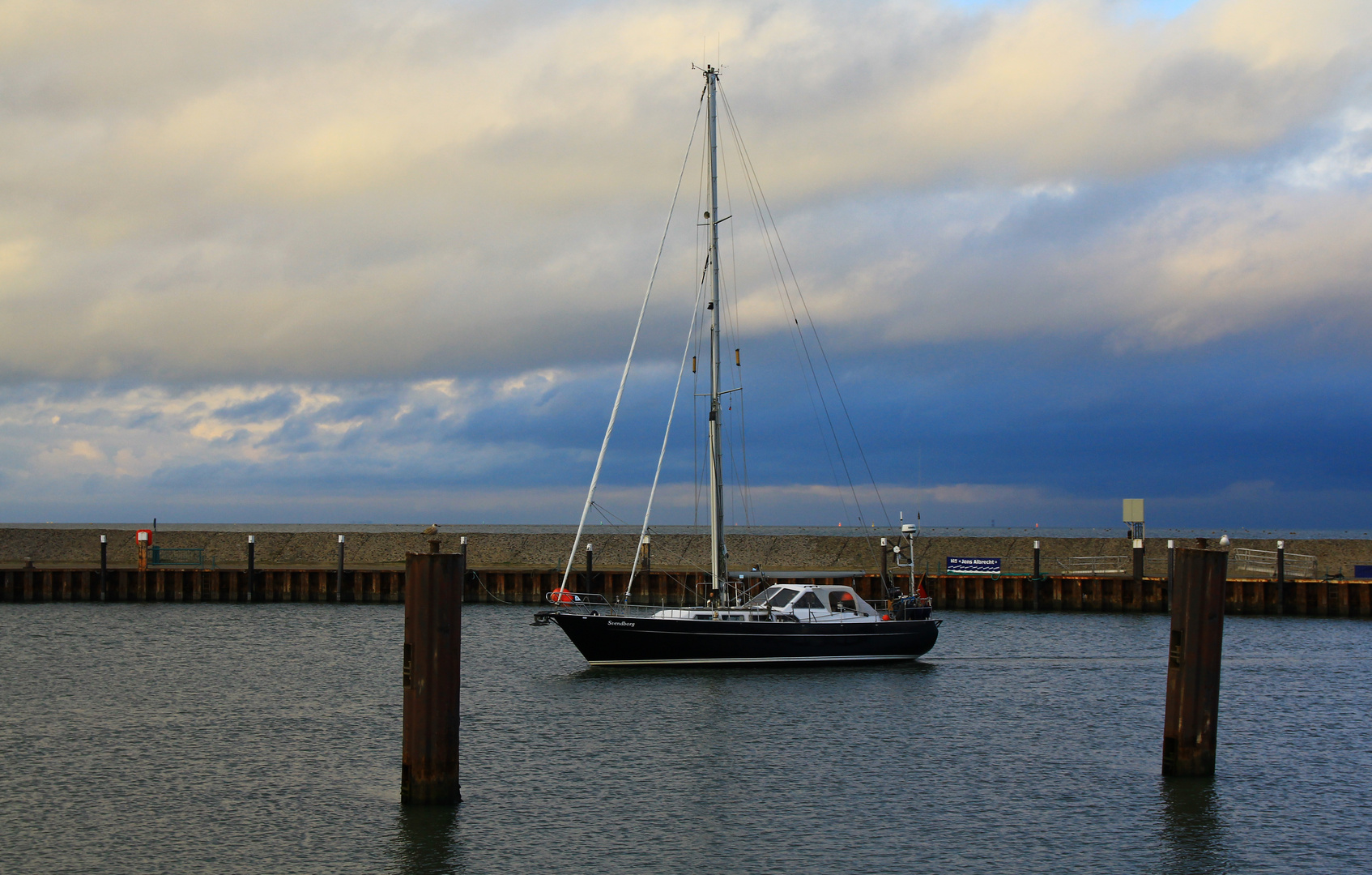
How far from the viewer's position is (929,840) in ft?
62.3

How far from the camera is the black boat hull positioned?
114 ft

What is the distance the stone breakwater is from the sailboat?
1067 inches

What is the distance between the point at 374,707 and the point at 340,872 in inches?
525

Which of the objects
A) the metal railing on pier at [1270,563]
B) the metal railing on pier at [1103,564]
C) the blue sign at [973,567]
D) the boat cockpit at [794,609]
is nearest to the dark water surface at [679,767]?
the boat cockpit at [794,609]

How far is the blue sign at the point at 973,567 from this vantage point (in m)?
58.4

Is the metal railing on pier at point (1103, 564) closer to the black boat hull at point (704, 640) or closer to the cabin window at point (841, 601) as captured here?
the cabin window at point (841, 601)

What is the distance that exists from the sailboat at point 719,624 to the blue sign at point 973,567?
22.1 metres

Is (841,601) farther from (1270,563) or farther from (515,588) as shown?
(1270,563)

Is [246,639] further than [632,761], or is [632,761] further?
[246,639]

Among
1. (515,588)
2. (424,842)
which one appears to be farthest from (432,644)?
(515,588)

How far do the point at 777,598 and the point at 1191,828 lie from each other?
17673 millimetres

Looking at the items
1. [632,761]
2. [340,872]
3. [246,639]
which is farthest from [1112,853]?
[246,639]

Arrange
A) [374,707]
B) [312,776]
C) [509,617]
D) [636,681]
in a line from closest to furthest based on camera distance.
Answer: [312,776]
[374,707]
[636,681]
[509,617]

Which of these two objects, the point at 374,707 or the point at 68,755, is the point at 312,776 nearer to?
the point at 68,755
